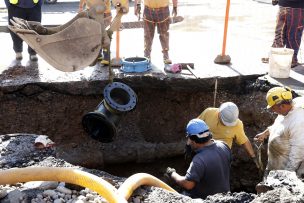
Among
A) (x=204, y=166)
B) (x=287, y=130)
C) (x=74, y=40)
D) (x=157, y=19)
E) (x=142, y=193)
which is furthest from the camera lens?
(x=157, y=19)

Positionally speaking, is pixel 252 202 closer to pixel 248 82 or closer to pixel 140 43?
pixel 248 82

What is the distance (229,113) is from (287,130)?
690 millimetres

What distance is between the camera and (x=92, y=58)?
4.25 m

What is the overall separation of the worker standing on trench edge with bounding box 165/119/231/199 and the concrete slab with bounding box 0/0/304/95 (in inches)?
90.3

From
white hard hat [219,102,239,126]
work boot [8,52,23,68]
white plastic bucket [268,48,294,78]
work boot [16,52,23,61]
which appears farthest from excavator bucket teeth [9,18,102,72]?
white plastic bucket [268,48,294,78]

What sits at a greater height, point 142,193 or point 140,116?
point 142,193

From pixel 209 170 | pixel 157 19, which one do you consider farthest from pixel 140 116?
pixel 209 170

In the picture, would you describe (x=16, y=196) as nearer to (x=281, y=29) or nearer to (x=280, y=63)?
(x=280, y=63)

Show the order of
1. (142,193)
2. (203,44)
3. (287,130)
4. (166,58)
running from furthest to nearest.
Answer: (203,44)
(166,58)
(287,130)
(142,193)

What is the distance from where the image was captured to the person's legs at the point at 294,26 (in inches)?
271

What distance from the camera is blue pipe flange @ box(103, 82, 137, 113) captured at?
4258mm

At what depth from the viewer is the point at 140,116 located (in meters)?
6.70

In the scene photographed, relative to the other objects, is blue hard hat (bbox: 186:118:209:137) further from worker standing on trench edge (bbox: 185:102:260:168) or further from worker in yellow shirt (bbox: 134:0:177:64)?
worker in yellow shirt (bbox: 134:0:177:64)

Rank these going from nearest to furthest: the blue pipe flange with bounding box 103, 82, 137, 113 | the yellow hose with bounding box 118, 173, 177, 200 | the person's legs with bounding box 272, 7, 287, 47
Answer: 1. the yellow hose with bounding box 118, 173, 177, 200
2. the blue pipe flange with bounding box 103, 82, 137, 113
3. the person's legs with bounding box 272, 7, 287, 47
